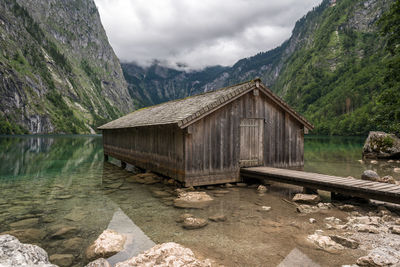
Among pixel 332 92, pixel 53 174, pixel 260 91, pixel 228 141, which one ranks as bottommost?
pixel 53 174

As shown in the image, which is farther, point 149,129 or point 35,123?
point 35,123

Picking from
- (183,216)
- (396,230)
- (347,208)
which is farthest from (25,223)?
(396,230)

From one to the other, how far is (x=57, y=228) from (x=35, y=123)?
12585 cm

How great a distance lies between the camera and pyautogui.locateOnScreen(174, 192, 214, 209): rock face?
31.0 ft

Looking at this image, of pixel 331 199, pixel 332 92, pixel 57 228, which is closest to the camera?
pixel 57 228

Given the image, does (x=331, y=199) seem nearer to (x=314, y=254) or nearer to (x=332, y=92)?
(x=314, y=254)

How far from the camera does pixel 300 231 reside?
6746 millimetres

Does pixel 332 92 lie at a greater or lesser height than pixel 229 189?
greater

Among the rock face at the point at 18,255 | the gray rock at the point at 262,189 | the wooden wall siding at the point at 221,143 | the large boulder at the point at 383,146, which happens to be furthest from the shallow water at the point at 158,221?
the large boulder at the point at 383,146

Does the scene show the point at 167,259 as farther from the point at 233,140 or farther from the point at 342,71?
the point at 342,71

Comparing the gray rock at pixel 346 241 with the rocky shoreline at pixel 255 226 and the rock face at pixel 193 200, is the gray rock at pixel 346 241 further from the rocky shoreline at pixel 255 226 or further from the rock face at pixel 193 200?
the rock face at pixel 193 200

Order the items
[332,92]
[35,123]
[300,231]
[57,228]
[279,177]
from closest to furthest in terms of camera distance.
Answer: [300,231] < [57,228] < [279,177] < [35,123] < [332,92]

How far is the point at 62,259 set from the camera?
557 centimetres

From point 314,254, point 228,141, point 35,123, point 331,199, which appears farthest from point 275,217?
point 35,123
